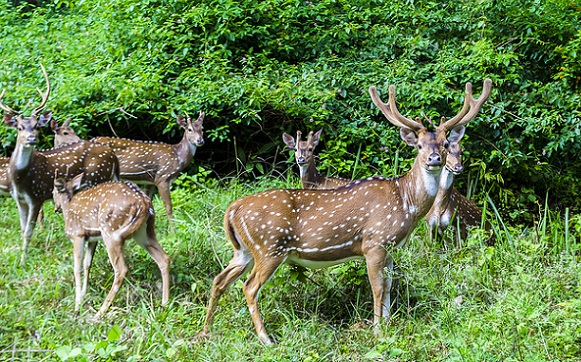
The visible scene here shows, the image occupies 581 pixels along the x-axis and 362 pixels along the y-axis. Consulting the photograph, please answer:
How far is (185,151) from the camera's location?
418 inches

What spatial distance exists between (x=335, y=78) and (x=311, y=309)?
392 cm

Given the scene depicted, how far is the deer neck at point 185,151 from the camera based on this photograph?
10547 millimetres

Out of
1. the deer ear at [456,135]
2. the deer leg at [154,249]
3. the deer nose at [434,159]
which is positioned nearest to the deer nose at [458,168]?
the deer ear at [456,135]

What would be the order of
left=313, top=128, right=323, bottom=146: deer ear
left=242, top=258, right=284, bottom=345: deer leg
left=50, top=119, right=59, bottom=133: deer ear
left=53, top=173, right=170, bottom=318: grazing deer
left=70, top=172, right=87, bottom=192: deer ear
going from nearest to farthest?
left=242, top=258, right=284, bottom=345: deer leg
left=53, top=173, right=170, bottom=318: grazing deer
left=70, top=172, right=87, bottom=192: deer ear
left=313, top=128, right=323, bottom=146: deer ear
left=50, top=119, right=59, bottom=133: deer ear

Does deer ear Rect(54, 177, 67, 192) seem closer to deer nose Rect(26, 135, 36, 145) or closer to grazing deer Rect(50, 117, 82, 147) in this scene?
deer nose Rect(26, 135, 36, 145)

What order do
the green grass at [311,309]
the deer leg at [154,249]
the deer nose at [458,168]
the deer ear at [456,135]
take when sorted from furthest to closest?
the deer ear at [456,135] → the deer nose at [458,168] → the deer leg at [154,249] → the green grass at [311,309]

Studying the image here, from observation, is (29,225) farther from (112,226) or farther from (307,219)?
(307,219)

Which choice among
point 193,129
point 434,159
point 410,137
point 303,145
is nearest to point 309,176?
point 303,145

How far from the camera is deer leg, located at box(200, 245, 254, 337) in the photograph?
281 inches

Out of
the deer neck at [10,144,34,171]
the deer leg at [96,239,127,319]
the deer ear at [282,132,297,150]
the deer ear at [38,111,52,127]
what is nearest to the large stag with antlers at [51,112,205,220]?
the deer ear at [38,111,52,127]

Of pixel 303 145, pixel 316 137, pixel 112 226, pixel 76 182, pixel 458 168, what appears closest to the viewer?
pixel 112 226

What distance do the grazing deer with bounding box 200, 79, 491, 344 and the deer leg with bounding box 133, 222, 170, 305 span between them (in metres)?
0.66

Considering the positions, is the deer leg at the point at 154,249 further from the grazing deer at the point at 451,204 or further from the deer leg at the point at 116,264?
the grazing deer at the point at 451,204

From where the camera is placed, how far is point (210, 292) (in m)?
7.67
